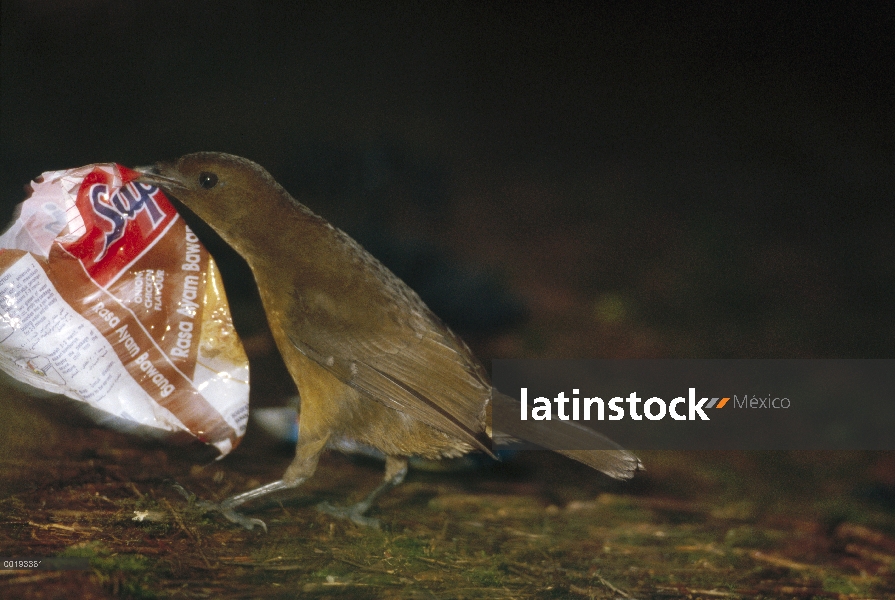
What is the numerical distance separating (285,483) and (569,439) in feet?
2.55

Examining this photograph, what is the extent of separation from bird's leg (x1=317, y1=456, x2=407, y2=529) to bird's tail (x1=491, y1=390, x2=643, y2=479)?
0.30 meters

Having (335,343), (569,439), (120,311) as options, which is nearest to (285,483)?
(335,343)

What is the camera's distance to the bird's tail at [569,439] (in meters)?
2.11

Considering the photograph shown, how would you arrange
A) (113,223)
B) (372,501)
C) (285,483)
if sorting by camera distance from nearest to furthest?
1. (113,223)
2. (285,483)
3. (372,501)

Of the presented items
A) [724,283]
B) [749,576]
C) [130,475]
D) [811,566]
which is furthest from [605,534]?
[130,475]

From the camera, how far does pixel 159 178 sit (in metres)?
2.05

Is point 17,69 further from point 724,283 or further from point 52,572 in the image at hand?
point 724,283

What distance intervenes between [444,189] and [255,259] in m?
0.62

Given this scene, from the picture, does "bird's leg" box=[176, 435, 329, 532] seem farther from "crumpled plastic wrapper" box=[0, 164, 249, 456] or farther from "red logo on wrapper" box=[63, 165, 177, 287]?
"red logo on wrapper" box=[63, 165, 177, 287]

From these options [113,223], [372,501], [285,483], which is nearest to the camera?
[113,223]

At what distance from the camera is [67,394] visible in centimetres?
202

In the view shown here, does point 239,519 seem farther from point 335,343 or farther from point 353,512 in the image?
point 335,343

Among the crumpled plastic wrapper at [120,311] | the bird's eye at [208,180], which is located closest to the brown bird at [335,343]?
the bird's eye at [208,180]


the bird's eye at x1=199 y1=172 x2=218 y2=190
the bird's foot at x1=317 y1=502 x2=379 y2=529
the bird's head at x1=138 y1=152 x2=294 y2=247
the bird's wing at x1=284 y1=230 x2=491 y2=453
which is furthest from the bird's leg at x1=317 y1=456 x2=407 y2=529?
the bird's eye at x1=199 y1=172 x2=218 y2=190
